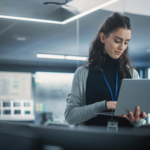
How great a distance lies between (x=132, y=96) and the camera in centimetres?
124

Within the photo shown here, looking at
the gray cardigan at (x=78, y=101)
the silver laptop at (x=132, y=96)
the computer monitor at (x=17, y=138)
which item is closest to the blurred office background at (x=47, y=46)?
the gray cardigan at (x=78, y=101)

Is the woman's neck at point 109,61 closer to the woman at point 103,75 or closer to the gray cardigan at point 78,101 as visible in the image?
the woman at point 103,75

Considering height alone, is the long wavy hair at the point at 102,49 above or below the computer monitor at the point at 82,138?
above

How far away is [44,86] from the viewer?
28.6 feet

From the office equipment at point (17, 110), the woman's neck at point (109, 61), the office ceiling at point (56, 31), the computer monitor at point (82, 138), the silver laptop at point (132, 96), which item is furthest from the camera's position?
the office equipment at point (17, 110)

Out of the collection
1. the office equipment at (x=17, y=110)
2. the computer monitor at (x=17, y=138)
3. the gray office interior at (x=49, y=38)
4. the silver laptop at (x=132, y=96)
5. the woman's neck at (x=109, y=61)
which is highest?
the gray office interior at (x=49, y=38)

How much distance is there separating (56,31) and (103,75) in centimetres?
406

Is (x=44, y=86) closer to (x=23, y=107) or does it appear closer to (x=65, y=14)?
(x=23, y=107)

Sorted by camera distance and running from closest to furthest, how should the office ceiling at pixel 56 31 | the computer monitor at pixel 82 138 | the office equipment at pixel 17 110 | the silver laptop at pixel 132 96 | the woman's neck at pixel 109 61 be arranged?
the computer monitor at pixel 82 138
the silver laptop at pixel 132 96
the woman's neck at pixel 109 61
the office ceiling at pixel 56 31
the office equipment at pixel 17 110

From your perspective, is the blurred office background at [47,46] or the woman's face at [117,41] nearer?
the woman's face at [117,41]

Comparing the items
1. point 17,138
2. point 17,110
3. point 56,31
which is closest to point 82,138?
point 17,138

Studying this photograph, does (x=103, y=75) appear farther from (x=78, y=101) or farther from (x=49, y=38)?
(x=49, y=38)

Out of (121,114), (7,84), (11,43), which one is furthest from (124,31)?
(7,84)

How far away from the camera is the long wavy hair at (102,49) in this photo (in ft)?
4.87
